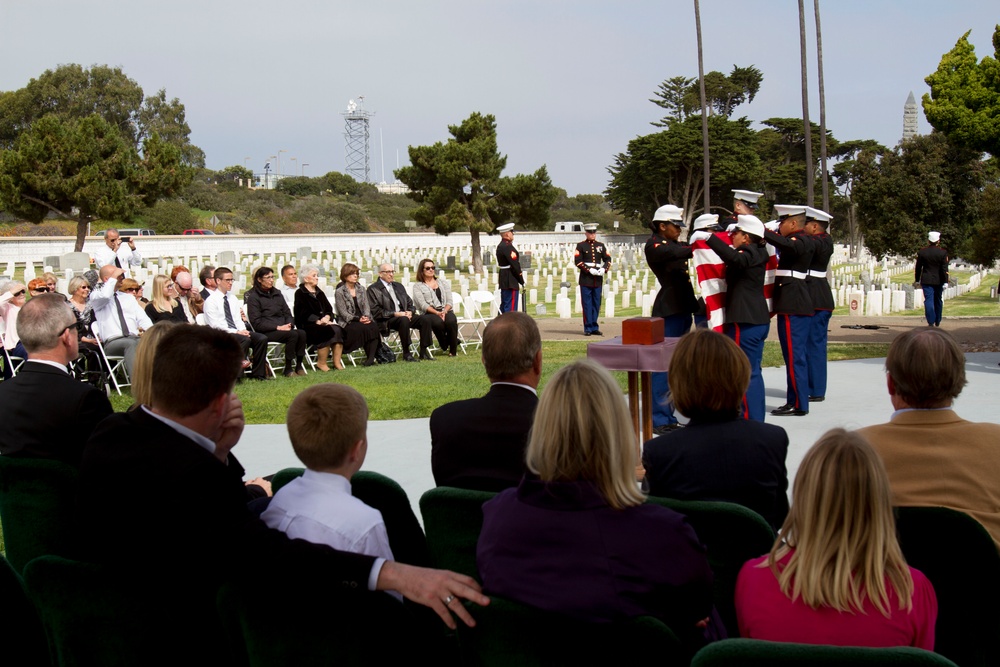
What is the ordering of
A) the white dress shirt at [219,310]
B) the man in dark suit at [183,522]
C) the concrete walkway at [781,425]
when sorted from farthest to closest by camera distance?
the white dress shirt at [219,310], the concrete walkway at [781,425], the man in dark suit at [183,522]

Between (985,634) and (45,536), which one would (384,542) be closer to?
(45,536)

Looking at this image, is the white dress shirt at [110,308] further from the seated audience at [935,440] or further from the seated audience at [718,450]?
the seated audience at [935,440]

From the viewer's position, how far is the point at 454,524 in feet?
9.41

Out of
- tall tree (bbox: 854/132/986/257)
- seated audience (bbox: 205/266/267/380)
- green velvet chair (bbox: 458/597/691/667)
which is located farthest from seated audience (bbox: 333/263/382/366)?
tall tree (bbox: 854/132/986/257)

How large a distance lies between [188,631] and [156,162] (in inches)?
1697

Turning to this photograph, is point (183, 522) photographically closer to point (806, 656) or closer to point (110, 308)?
point (806, 656)

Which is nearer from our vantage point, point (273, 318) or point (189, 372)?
point (189, 372)

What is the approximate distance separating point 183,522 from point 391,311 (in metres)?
10.5

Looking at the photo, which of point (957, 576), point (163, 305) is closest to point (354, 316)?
point (163, 305)

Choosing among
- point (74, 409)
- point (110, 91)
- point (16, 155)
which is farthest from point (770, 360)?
point (110, 91)

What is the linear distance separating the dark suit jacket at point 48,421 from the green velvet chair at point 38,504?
21.4 inches

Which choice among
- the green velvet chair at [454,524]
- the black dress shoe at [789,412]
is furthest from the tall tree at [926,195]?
the green velvet chair at [454,524]

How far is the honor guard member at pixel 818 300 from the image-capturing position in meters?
8.74

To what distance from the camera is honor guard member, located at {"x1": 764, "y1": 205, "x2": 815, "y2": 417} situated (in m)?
8.25
